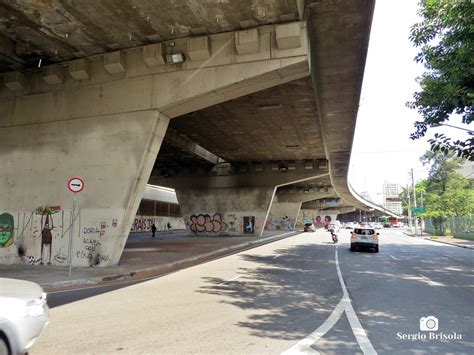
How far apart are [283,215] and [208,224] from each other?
1075 inches

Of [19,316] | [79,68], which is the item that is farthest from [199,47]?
[19,316]

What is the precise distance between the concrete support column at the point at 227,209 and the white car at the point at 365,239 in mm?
14085

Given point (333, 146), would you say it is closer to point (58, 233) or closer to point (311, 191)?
point (58, 233)

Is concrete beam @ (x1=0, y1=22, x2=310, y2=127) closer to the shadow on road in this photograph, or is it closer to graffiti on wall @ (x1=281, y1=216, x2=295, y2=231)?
the shadow on road

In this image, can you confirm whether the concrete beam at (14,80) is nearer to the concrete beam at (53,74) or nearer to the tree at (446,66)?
the concrete beam at (53,74)

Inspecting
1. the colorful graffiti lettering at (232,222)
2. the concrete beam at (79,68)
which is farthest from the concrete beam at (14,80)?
the colorful graffiti lettering at (232,222)

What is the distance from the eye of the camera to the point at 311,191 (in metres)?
59.9

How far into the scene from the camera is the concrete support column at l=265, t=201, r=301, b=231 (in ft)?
207

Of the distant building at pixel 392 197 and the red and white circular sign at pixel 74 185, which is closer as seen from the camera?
the red and white circular sign at pixel 74 185

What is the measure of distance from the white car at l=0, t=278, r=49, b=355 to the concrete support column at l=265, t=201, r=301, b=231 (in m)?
58.8

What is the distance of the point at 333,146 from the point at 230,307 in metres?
22.8

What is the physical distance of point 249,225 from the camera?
38.2 metres

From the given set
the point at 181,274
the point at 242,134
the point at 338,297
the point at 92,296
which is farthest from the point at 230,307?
the point at 242,134

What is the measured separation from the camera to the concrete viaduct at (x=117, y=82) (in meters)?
11.9
